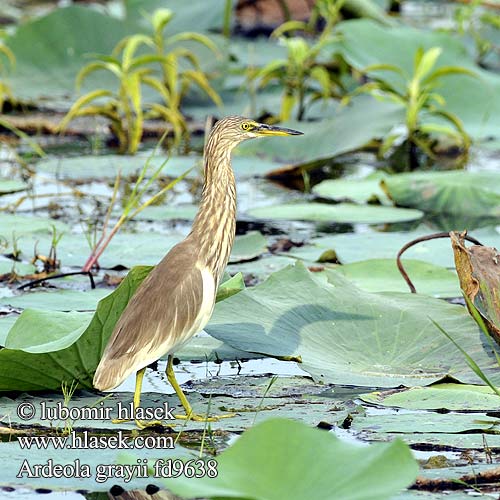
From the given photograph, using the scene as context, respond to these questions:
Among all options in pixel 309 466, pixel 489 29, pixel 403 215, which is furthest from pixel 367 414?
pixel 489 29

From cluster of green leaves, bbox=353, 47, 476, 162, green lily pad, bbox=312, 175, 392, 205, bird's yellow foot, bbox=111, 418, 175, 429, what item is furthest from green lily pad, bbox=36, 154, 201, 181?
bird's yellow foot, bbox=111, 418, 175, 429

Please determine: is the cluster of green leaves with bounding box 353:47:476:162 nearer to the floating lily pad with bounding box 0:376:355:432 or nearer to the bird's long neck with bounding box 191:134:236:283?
the bird's long neck with bounding box 191:134:236:283

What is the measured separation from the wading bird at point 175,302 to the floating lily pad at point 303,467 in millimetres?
697

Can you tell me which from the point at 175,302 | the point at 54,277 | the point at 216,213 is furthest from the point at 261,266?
the point at 175,302

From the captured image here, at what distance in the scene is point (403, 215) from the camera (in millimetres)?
5383

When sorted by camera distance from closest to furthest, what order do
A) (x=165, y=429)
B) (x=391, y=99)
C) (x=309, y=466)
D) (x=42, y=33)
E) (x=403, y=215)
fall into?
(x=309, y=466) → (x=165, y=429) → (x=403, y=215) → (x=391, y=99) → (x=42, y=33)

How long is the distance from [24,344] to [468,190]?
9.56ft

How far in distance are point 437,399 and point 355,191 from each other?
2.78 meters

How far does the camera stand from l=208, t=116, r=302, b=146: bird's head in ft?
11.5

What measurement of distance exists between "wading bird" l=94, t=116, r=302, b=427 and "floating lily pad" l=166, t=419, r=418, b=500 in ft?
2.29

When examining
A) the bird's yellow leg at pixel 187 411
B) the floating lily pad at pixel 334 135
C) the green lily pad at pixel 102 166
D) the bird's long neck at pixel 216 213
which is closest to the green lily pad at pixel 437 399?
the bird's yellow leg at pixel 187 411

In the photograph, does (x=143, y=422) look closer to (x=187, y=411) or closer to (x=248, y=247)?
(x=187, y=411)

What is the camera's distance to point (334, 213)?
538cm

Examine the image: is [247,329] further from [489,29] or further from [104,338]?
[489,29]
